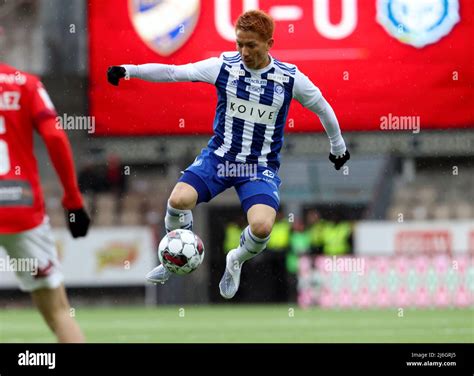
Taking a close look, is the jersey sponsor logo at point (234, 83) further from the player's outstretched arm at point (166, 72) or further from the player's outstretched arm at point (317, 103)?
the player's outstretched arm at point (317, 103)

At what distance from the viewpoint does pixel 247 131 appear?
26.0 ft

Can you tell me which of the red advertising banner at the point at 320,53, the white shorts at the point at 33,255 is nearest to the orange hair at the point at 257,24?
the white shorts at the point at 33,255

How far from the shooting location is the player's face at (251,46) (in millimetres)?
7484

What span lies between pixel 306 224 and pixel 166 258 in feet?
29.1

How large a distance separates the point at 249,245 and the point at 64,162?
213 centimetres

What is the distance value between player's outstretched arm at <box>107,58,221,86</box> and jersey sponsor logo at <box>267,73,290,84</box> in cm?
35

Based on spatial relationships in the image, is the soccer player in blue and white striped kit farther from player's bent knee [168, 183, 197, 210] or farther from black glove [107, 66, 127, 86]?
black glove [107, 66, 127, 86]

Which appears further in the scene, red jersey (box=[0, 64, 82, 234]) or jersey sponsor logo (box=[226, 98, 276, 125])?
jersey sponsor logo (box=[226, 98, 276, 125])

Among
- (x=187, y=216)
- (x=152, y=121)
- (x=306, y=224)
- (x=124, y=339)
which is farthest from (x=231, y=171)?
(x=306, y=224)

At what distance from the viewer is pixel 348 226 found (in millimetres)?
16234

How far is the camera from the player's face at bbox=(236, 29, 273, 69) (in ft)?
24.6

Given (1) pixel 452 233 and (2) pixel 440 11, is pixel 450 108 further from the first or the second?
(1) pixel 452 233

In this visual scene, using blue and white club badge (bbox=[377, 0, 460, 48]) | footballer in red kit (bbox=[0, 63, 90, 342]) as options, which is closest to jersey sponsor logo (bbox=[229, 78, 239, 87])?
footballer in red kit (bbox=[0, 63, 90, 342])

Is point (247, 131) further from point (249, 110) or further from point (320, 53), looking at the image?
point (320, 53)
